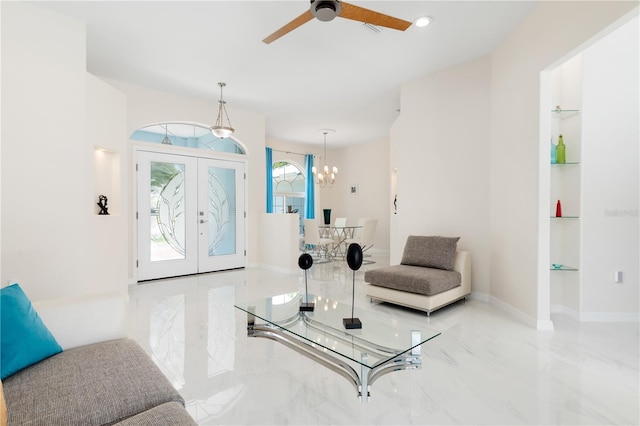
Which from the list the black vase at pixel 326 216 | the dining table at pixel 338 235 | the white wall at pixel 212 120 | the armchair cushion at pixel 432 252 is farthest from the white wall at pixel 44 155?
the black vase at pixel 326 216

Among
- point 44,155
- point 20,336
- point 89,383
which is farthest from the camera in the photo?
point 44,155

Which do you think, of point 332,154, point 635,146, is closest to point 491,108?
point 635,146

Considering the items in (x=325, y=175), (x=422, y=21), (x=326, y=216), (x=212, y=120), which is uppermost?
(x=422, y=21)

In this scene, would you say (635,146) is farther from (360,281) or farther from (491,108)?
(360,281)

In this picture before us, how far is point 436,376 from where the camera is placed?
2.11 m

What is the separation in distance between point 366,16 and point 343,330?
214 cm

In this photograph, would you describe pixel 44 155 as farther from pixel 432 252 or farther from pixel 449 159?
pixel 449 159

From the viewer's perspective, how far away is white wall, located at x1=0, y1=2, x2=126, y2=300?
2.74 meters

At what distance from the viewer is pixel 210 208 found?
5.70 meters

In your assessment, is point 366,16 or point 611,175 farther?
point 611,175

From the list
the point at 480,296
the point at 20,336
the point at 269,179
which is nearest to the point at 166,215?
the point at 269,179

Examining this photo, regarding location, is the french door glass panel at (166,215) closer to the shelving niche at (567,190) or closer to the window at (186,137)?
the window at (186,137)

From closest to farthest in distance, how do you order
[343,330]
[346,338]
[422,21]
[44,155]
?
[346,338], [343,330], [44,155], [422,21]

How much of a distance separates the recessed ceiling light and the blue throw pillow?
12.0 ft
